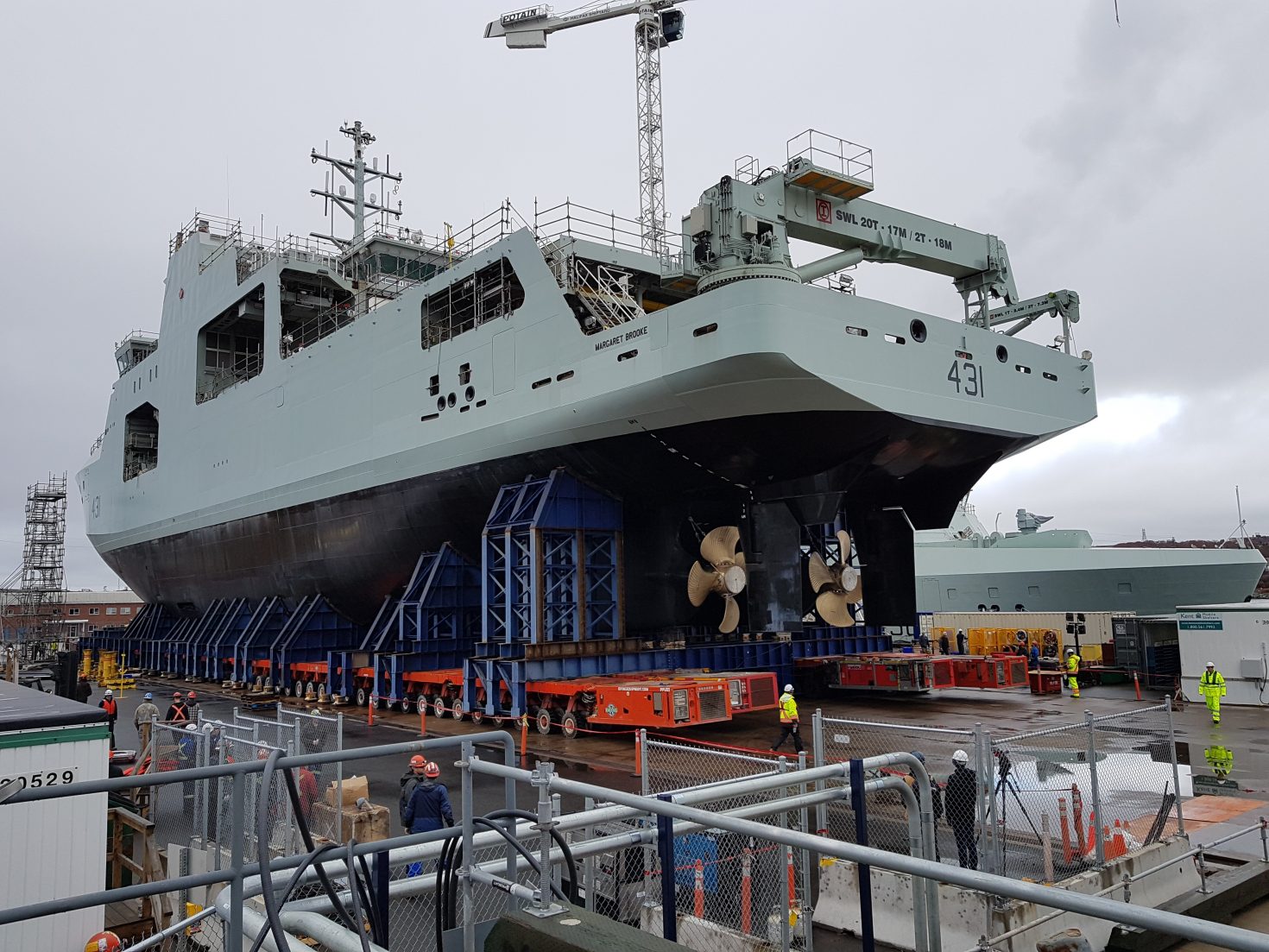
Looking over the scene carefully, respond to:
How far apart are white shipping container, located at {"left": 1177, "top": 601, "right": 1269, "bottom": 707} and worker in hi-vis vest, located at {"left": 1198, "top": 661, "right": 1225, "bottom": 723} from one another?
1891 millimetres

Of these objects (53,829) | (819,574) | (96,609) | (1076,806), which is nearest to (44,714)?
(53,829)

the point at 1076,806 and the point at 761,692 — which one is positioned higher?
the point at 761,692

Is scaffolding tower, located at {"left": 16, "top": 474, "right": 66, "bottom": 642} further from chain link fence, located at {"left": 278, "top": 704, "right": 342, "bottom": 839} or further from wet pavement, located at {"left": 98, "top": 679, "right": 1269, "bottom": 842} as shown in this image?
chain link fence, located at {"left": 278, "top": 704, "right": 342, "bottom": 839}

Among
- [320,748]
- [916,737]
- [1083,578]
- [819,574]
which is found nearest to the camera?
[320,748]

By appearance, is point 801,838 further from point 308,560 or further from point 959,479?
point 308,560

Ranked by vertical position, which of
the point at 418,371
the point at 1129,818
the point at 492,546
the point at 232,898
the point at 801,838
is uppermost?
the point at 418,371

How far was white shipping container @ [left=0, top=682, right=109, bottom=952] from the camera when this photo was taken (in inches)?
262

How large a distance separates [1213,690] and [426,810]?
1617 cm

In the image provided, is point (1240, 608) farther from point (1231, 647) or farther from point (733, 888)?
point (733, 888)

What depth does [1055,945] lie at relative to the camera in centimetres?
519

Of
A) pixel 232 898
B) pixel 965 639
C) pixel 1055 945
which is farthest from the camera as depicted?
pixel 965 639

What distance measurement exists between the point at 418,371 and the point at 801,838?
17.6 m

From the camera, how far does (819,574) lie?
19016 mm

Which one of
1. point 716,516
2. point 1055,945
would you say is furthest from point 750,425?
point 1055,945
